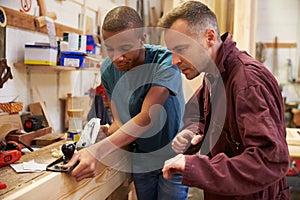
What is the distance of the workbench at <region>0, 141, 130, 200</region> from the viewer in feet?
2.71

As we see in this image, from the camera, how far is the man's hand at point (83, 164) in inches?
39.0

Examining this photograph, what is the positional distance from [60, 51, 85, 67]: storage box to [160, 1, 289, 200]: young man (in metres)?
1.35

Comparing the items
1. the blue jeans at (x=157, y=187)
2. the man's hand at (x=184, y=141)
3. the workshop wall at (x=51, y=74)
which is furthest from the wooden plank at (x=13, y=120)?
the man's hand at (x=184, y=141)

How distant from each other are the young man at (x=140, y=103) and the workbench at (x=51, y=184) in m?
0.06

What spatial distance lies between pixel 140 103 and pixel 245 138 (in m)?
0.63

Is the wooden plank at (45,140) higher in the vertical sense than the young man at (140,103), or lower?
lower

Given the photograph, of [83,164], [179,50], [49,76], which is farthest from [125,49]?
[49,76]

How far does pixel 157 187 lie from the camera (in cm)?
139

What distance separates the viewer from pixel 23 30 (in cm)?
204

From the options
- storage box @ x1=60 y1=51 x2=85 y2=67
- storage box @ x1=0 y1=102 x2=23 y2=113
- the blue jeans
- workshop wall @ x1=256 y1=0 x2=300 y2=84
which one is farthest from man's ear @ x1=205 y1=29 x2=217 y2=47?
workshop wall @ x1=256 y1=0 x2=300 y2=84

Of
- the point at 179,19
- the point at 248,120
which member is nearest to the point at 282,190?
the point at 248,120

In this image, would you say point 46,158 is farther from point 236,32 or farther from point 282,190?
point 236,32

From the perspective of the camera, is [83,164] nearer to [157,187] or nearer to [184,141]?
[184,141]

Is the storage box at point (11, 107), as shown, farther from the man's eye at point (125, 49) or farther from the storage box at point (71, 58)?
the man's eye at point (125, 49)
